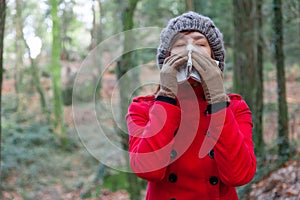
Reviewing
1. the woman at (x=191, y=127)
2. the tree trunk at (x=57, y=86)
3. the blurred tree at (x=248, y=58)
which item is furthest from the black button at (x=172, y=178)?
the tree trunk at (x=57, y=86)

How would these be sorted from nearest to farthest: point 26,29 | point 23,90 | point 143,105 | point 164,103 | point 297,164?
point 164,103, point 143,105, point 297,164, point 26,29, point 23,90

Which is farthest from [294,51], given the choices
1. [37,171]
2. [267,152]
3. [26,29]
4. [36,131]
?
[26,29]

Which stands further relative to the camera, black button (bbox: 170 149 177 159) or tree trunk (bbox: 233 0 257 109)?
tree trunk (bbox: 233 0 257 109)

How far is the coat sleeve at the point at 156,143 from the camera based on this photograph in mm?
1779

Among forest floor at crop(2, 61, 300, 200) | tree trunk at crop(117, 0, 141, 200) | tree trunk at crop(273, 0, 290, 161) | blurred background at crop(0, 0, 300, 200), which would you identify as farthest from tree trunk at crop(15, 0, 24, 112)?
tree trunk at crop(273, 0, 290, 161)

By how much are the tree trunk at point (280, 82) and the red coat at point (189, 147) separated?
218 inches

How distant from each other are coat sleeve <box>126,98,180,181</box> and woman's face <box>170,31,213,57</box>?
33cm

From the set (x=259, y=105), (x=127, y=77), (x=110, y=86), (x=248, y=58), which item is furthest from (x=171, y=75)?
(x=110, y=86)

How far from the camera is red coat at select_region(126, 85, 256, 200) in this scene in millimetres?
1780

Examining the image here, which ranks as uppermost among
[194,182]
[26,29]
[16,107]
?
[26,29]

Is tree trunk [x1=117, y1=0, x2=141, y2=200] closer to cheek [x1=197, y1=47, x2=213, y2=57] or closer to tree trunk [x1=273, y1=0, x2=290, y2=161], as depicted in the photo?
tree trunk [x1=273, y1=0, x2=290, y2=161]

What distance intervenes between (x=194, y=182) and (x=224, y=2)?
11241mm

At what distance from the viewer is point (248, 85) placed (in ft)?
22.5

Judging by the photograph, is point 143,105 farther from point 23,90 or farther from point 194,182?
point 23,90
